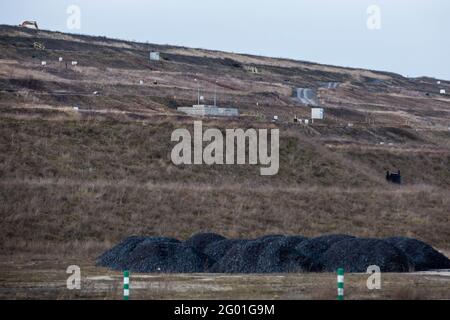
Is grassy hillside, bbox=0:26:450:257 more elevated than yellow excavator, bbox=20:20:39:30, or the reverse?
yellow excavator, bbox=20:20:39:30

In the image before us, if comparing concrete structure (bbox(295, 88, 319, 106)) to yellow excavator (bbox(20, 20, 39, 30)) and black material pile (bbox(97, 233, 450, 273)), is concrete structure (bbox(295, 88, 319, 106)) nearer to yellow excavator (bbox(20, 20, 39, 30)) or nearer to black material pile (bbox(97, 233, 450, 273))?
yellow excavator (bbox(20, 20, 39, 30))

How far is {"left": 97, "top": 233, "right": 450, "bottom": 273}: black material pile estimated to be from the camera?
33.1m

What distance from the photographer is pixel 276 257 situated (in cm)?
3316

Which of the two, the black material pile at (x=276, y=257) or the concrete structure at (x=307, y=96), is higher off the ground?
the concrete structure at (x=307, y=96)

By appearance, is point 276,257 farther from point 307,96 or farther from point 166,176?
point 307,96

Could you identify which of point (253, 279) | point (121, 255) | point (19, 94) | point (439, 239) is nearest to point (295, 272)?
point (253, 279)

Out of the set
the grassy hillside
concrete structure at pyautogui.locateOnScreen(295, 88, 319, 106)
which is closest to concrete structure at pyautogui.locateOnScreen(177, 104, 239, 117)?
the grassy hillside

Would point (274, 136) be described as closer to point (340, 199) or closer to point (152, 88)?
point (340, 199)

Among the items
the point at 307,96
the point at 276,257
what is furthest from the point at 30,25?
the point at 276,257

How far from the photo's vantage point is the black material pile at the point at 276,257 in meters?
33.1

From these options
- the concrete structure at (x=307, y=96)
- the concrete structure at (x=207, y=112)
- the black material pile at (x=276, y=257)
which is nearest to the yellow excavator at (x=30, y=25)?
the concrete structure at (x=307, y=96)

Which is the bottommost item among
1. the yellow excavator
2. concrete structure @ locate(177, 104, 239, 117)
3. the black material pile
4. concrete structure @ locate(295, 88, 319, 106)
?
the black material pile

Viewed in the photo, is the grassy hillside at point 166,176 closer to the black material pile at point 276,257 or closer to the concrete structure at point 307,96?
the black material pile at point 276,257

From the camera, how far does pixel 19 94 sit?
7906 centimetres
